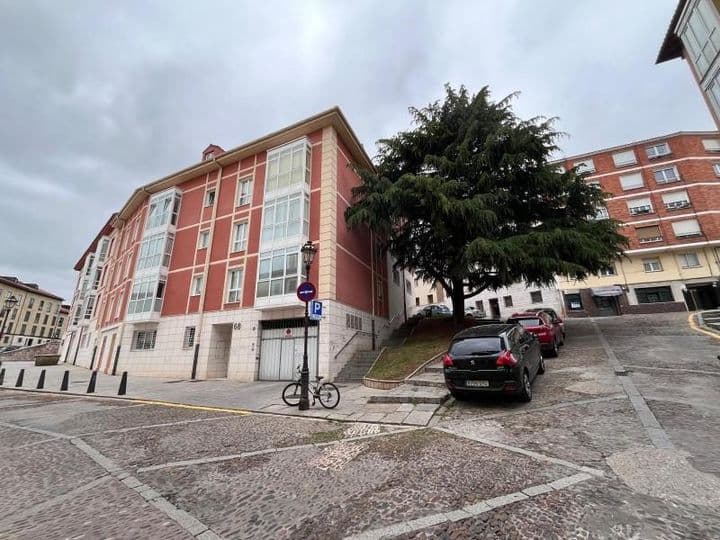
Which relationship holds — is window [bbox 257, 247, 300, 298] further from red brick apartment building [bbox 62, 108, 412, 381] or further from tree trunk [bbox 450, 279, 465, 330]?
tree trunk [bbox 450, 279, 465, 330]

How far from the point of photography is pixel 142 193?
24625mm

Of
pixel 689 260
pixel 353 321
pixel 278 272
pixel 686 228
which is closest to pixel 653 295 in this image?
pixel 689 260

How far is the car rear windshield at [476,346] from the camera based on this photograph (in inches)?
286

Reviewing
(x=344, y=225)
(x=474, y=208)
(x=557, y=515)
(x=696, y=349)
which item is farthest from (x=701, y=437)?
(x=344, y=225)

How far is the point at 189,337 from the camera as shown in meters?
18.0

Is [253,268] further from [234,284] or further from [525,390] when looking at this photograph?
[525,390]

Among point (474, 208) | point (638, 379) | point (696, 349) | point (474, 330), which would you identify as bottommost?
point (638, 379)

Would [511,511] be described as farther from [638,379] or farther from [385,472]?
[638,379]

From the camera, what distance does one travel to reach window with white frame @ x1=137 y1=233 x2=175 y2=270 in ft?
68.2

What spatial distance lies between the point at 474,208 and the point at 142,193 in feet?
83.3

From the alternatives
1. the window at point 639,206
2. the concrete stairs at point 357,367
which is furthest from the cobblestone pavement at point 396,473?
the window at point 639,206

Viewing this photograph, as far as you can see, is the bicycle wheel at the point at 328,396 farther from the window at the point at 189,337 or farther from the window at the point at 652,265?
the window at the point at 652,265

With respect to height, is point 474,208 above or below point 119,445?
above

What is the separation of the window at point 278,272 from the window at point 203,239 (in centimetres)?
597
